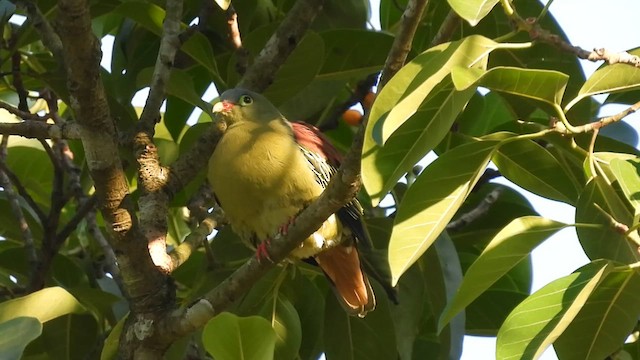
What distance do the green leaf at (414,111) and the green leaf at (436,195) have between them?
0.12 metres

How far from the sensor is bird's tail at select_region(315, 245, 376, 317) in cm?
346

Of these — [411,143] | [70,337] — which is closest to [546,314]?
[411,143]

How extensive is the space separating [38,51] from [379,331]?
2004 mm

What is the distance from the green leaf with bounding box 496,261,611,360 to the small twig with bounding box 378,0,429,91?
0.62 metres

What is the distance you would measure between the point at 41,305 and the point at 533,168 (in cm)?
143

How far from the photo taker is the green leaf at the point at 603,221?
246cm

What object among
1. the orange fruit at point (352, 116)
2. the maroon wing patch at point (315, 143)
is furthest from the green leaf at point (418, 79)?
the orange fruit at point (352, 116)

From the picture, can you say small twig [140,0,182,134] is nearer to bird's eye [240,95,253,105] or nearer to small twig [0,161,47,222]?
bird's eye [240,95,253,105]

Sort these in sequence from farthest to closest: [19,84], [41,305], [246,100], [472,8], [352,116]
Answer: [352,116] → [246,100] → [19,84] → [41,305] → [472,8]

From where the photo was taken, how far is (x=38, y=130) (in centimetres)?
273

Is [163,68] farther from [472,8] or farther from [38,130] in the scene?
[472,8]

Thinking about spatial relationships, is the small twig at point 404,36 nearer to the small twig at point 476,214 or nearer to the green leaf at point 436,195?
the green leaf at point 436,195

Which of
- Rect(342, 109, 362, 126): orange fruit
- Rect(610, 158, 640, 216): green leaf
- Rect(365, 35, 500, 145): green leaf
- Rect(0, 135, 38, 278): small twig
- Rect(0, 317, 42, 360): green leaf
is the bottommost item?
Rect(0, 135, 38, 278): small twig

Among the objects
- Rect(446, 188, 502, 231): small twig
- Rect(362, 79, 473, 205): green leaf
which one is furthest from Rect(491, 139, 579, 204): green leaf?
Rect(446, 188, 502, 231): small twig
